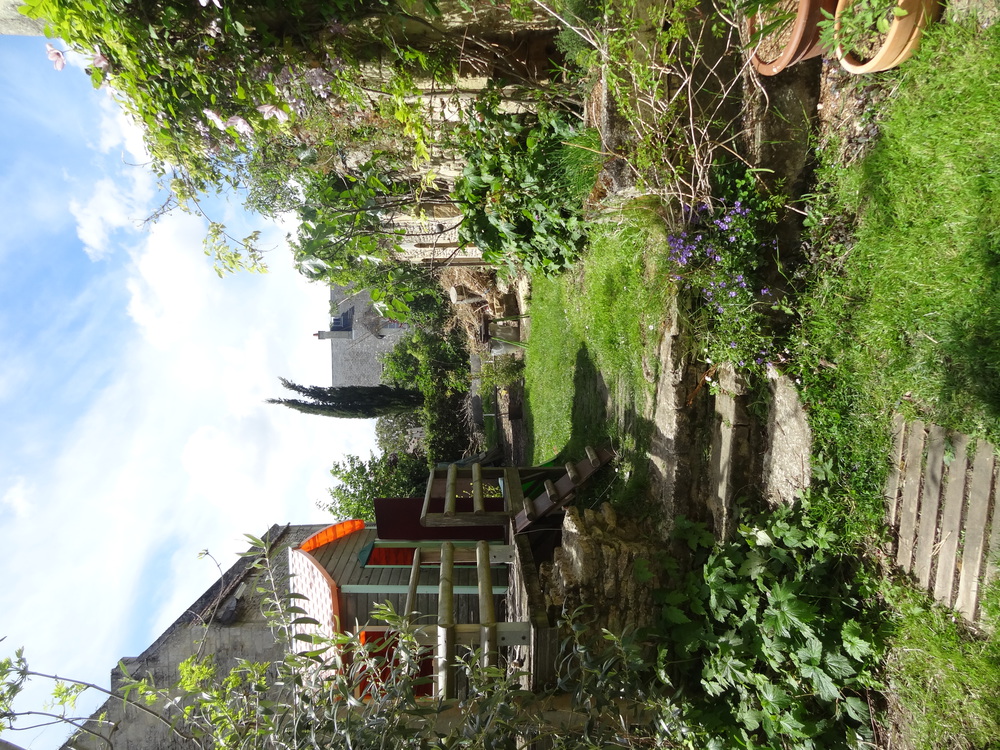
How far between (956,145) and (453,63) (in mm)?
3669

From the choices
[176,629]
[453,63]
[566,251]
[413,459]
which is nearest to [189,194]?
[453,63]

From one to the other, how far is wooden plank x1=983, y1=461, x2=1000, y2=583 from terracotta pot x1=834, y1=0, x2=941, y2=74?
2.09 meters

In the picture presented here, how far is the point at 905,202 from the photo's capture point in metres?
3.02

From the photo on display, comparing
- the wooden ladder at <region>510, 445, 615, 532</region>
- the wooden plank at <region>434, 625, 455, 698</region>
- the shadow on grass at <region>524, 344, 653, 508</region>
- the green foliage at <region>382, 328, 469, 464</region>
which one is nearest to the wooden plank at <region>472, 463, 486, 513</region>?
the wooden ladder at <region>510, 445, 615, 532</region>

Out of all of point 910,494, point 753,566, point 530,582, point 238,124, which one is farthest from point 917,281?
point 238,124

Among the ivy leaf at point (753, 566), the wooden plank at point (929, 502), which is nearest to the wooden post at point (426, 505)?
the ivy leaf at point (753, 566)

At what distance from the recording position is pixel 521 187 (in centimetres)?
565

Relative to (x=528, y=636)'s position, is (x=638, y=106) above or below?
above

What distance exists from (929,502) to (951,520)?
0.13 m

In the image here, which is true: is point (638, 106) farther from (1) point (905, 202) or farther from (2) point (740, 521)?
(2) point (740, 521)

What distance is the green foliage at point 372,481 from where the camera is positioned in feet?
49.5

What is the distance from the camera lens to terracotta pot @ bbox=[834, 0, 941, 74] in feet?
9.04

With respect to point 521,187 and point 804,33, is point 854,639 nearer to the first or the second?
point 804,33

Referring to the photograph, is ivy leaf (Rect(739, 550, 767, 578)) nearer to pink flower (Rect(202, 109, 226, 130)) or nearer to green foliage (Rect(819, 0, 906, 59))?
green foliage (Rect(819, 0, 906, 59))
